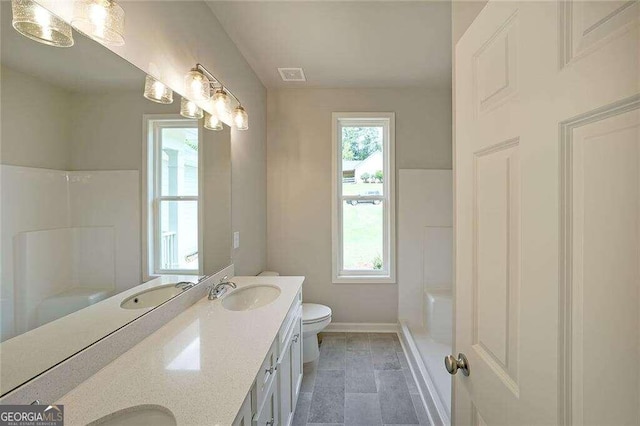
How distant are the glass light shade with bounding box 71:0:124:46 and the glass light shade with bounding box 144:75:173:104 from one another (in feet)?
0.85

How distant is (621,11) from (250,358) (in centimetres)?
123

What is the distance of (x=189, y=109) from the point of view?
1.54 m

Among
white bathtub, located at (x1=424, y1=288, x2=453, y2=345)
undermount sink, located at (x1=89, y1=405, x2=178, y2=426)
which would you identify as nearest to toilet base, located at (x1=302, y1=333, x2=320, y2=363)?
white bathtub, located at (x1=424, y1=288, x2=453, y2=345)

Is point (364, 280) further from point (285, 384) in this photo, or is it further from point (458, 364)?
point (458, 364)

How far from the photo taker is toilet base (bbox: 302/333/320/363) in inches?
94.0

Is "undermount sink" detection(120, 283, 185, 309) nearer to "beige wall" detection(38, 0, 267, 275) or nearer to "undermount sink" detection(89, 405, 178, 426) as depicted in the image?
"undermount sink" detection(89, 405, 178, 426)

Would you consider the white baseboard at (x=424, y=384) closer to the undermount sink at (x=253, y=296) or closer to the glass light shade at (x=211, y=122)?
the undermount sink at (x=253, y=296)

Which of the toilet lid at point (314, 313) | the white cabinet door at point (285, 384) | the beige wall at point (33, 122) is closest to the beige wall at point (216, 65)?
the beige wall at point (33, 122)

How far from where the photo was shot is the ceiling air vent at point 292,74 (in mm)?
2586

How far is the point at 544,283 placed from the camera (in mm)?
548

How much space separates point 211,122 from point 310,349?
1943mm

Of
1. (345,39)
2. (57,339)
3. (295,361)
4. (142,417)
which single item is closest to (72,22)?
(57,339)

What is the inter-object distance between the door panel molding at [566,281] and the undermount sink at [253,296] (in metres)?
1.53

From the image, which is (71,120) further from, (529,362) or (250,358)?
(529,362)
